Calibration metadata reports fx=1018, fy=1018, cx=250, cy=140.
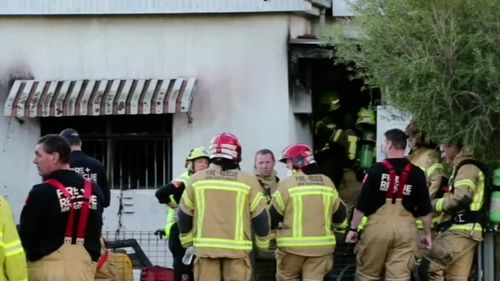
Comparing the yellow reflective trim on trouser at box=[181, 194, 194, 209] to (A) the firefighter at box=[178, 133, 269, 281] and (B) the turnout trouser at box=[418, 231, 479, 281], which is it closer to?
(A) the firefighter at box=[178, 133, 269, 281]

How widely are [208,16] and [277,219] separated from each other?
14.2 ft

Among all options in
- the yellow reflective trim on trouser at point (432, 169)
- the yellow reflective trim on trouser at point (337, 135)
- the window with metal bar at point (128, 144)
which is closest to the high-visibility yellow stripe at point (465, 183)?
the yellow reflective trim on trouser at point (432, 169)

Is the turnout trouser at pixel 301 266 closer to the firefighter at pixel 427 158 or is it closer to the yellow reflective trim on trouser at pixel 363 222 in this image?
the yellow reflective trim on trouser at pixel 363 222

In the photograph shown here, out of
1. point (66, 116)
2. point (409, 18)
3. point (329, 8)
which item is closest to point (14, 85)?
point (66, 116)

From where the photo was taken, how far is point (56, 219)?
756 centimetres

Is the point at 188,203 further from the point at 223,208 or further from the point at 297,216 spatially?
the point at 297,216

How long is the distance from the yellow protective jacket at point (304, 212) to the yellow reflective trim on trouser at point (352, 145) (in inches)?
159

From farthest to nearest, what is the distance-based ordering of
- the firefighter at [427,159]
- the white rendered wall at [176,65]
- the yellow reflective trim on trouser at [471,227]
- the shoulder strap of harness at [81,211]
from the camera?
the white rendered wall at [176,65] < the firefighter at [427,159] < the yellow reflective trim on trouser at [471,227] < the shoulder strap of harness at [81,211]

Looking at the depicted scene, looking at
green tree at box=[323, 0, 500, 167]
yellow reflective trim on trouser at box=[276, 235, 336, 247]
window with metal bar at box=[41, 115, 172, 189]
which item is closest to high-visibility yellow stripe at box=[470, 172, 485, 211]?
green tree at box=[323, 0, 500, 167]

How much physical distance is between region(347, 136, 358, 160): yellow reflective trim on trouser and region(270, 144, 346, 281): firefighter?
3.95 m

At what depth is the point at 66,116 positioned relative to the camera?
44.2 feet

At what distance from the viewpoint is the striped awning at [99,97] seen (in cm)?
1310

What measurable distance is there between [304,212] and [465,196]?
1.55m

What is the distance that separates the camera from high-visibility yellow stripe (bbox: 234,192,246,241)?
9250 mm
